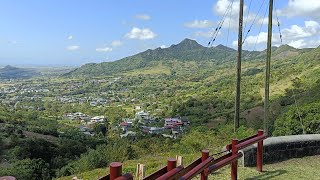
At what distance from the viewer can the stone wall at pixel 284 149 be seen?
25.0 ft

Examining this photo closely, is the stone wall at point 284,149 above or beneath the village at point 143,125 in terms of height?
above

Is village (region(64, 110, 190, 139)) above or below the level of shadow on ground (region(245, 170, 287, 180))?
below

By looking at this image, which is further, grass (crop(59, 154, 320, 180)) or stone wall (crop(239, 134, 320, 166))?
stone wall (crop(239, 134, 320, 166))

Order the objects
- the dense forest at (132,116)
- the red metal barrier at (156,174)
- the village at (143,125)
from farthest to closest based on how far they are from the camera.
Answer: the village at (143,125) < the dense forest at (132,116) < the red metal barrier at (156,174)

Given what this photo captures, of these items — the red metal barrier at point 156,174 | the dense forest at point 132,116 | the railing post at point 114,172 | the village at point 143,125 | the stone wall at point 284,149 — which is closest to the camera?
the railing post at point 114,172

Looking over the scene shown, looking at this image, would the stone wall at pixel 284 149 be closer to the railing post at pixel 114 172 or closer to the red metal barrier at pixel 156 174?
the red metal barrier at pixel 156 174

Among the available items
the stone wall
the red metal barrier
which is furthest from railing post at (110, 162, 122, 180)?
the stone wall

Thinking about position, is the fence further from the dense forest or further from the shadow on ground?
the dense forest

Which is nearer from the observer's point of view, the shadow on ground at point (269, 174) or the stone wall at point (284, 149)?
the shadow on ground at point (269, 174)

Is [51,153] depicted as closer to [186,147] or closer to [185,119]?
[186,147]

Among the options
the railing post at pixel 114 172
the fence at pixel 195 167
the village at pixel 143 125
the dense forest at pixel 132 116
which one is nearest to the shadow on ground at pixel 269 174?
the fence at pixel 195 167

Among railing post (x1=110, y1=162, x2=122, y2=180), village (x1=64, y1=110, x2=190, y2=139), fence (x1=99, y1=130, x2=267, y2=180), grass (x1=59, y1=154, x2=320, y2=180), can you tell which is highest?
railing post (x1=110, y1=162, x2=122, y2=180)

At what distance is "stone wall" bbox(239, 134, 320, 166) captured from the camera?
7.63 m

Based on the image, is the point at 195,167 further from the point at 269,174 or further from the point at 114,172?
the point at 269,174
